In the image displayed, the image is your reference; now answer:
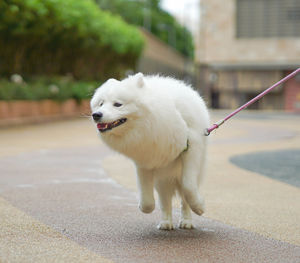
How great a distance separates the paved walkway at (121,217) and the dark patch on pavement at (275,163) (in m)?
0.14

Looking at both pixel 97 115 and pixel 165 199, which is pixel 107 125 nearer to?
pixel 97 115

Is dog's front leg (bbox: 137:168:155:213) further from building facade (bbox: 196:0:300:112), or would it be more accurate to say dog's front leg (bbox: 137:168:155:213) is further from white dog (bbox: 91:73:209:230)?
building facade (bbox: 196:0:300:112)

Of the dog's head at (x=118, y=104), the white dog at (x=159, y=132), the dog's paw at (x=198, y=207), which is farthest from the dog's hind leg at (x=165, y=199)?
the dog's head at (x=118, y=104)

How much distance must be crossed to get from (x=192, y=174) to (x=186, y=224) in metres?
0.70

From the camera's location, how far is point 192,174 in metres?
5.79

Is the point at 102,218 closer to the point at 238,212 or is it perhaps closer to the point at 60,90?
the point at 238,212

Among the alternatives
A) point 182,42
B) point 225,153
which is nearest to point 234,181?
point 225,153

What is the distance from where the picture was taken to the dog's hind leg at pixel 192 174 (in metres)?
5.74

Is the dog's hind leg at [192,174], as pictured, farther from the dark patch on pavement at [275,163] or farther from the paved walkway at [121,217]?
the dark patch on pavement at [275,163]

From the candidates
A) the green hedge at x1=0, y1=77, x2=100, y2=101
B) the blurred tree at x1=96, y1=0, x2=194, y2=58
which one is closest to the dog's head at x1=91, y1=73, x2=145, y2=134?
the green hedge at x1=0, y1=77, x2=100, y2=101

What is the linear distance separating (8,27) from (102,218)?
1765 centimetres

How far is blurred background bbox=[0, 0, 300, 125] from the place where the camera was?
2441 centimetres

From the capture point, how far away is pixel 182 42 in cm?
9738

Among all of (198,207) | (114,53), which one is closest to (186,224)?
(198,207)
